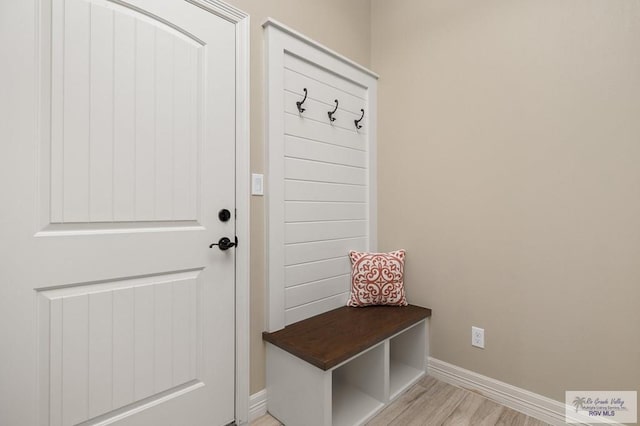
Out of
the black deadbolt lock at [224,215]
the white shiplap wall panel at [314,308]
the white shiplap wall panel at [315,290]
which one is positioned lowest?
the white shiplap wall panel at [314,308]

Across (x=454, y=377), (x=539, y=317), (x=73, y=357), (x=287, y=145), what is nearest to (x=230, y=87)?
(x=287, y=145)

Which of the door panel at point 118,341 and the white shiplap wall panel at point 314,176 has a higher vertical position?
the white shiplap wall panel at point 314,176

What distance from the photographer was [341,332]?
1673mm

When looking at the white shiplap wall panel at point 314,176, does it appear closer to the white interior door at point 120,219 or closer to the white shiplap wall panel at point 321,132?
the white shiplap wall panel at point 321,132

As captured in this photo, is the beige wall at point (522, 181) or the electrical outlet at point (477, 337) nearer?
the beige wall at point (522, 181)

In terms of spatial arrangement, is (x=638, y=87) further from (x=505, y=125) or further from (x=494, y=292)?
(x=494, y=292)

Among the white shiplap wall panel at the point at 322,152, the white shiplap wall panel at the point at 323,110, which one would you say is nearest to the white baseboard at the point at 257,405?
the white shiplap wall panel at the point at 322,152

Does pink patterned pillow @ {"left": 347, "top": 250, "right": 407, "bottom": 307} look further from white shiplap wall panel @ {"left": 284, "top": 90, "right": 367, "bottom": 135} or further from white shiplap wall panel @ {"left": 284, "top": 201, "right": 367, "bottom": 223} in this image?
white shiplap wall panel @ {"left": 284, "top": 90, "right": 367, "bottom": 135}

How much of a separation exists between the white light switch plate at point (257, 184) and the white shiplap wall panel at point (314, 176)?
0.04m

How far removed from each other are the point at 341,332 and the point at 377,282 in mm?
502

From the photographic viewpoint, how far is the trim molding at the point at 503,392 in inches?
62.0

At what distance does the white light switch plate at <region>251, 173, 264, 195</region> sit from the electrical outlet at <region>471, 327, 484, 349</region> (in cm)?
148

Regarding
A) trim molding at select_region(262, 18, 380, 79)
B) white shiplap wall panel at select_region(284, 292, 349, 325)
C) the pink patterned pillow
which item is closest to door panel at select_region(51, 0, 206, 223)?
trim molding at select_region(262, 18, 380, 79)

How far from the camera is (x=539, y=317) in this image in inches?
64.4
